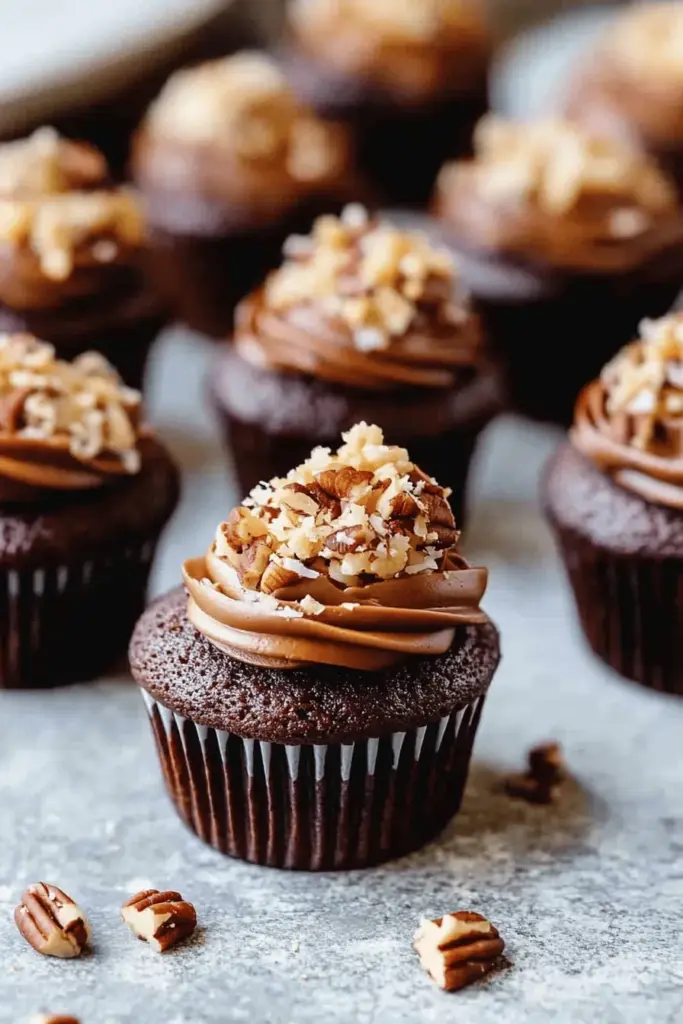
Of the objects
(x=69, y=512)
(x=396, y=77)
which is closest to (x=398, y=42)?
(x=396, y=77)

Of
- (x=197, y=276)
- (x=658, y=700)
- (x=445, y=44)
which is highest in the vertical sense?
(x=445, y=44)

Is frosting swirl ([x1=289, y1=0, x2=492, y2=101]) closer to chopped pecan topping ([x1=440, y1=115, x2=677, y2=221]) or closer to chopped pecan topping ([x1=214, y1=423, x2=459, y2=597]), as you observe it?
chopped pecan topping ([x1=440, y1=115, x2=677, y2=221])

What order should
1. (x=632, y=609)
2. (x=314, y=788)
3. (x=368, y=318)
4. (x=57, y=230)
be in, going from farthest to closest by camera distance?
(x=57, y=230) < (x=368, y=318) < (x=632, y=609) < (x=314, y=788)

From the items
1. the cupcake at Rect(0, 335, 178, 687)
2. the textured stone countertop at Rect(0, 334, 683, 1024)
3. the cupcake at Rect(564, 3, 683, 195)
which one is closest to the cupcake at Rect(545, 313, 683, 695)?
the textured stone countertop at Rect(0, 334, 683, 1024)

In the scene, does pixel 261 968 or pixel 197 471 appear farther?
pixel 197 471

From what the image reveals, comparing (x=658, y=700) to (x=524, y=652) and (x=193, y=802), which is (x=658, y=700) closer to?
(x=524, y=652)

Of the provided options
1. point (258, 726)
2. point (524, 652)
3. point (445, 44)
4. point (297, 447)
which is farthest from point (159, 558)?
point (445, 44)

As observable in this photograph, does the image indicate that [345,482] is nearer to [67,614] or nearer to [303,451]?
[67,614]
